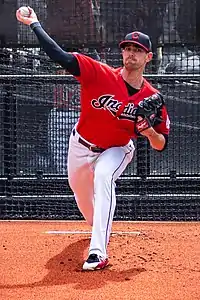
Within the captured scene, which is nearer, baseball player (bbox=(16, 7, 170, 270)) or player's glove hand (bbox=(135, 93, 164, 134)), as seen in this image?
player's glove hand (bbox=(135, 93, 164, 134))

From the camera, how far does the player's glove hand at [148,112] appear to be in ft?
12.2

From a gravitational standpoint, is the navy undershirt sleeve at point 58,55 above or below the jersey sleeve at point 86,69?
above

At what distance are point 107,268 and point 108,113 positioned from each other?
99cm

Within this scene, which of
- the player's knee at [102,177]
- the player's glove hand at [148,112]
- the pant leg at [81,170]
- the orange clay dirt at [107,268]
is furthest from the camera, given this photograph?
the pant leg at [81,170]

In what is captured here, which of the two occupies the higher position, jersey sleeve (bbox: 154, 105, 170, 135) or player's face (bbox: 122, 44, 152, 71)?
player's face (bbox: 122, 44, 152, 71)

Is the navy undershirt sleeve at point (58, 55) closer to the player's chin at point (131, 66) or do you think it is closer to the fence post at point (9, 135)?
the player's chin at point (131, 66)

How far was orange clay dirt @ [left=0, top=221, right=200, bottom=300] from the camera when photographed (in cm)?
334

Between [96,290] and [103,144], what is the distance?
1.15 meters

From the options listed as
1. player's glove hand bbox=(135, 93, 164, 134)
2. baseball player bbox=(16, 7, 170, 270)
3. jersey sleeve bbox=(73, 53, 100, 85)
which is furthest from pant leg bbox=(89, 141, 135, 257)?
jersey sleeve bbox=(73, 53, 100, 85)

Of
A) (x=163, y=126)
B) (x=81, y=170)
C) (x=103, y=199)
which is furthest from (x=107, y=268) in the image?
(x=163, y=126)

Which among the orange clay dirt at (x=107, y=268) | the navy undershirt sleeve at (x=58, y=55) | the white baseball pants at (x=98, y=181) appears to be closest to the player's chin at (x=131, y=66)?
the navy undershirt sleeve at (x=58, y=55)

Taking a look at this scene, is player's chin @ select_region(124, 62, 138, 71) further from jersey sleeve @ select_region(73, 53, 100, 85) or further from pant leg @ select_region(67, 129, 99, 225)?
pant leg @ select_region(67, 129, 99, 225)

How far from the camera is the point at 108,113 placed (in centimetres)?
407

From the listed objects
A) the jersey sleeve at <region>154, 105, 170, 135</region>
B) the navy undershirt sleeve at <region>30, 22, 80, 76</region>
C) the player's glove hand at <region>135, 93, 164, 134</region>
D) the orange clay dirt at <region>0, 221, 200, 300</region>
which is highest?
the navy undershirt sleeve at <region>30, 22, 80, 76</region>
